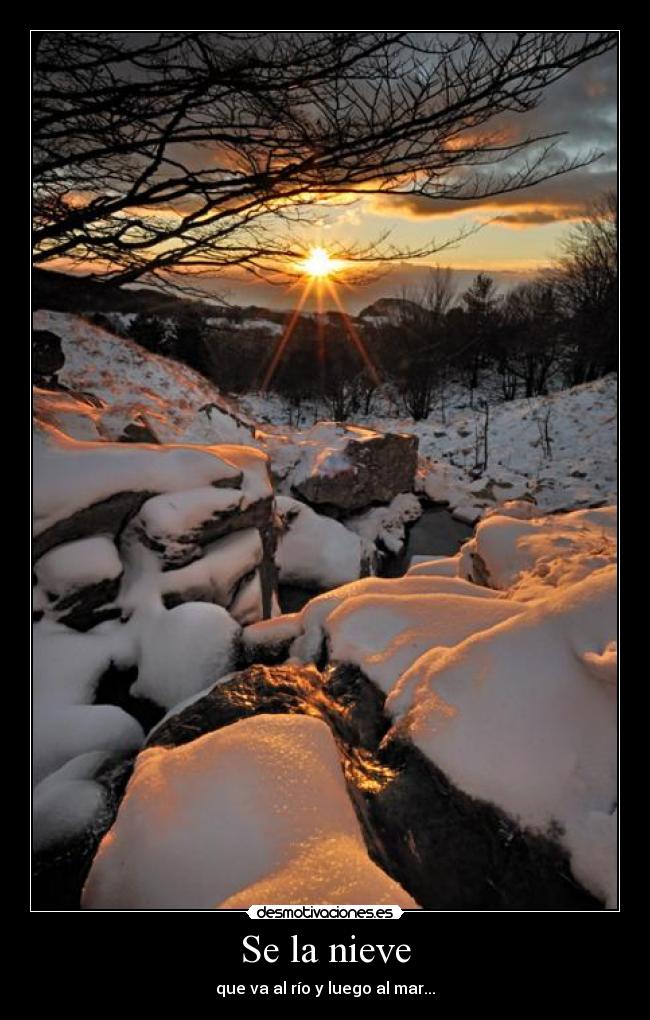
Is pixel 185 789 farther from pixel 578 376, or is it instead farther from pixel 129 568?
pixel 578 376

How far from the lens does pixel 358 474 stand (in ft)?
36.0

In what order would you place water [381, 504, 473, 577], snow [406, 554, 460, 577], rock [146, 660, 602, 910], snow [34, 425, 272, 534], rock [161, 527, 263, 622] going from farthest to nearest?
water [381, 504, 473, 577] < snow [406, 554, 460, 577] < rock [161, 527, 263, 622] < snow [34, 425, 272, 534] < rock [146, 660, 602, 910]

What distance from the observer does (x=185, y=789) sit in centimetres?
162

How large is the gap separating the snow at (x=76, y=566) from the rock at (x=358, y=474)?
22.3 ft

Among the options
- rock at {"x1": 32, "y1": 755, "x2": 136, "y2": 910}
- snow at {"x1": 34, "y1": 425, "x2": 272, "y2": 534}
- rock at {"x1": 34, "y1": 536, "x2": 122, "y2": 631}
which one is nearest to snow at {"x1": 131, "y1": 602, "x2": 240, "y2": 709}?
rock at {"x1": 34, "y1": 536, "x2": 122, "y2": 631}

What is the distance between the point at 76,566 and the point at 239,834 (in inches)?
111

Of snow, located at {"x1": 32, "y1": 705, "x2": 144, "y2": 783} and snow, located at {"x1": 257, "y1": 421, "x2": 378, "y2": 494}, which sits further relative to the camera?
snow, located at {"x1": 257, "y1": 421, "x2": 378, "y2": 494}

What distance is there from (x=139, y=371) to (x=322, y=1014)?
1449cm

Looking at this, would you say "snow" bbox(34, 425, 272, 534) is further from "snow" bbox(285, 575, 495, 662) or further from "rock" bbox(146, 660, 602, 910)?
"rock" bbox(146, 660, 602, 910)

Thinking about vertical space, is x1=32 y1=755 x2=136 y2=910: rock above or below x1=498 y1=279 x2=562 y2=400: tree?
below

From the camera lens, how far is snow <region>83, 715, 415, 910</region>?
1296 mm

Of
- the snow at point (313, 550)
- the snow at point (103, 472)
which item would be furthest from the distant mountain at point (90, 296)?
the snow at point (313, 550)

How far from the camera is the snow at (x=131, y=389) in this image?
6.17m

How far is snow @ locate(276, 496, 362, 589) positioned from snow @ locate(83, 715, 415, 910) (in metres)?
6.56
